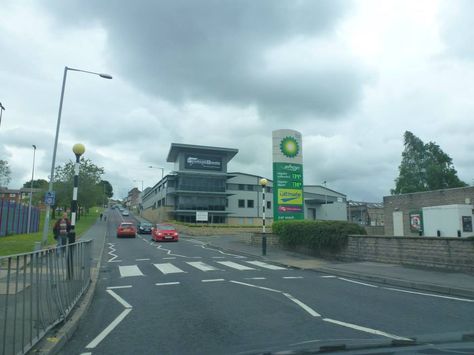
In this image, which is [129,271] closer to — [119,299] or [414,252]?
[119,299]

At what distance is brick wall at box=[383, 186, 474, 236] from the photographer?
86.0 ft

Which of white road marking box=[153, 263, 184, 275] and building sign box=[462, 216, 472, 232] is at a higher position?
building sign box=[462, 216, 472, 232]

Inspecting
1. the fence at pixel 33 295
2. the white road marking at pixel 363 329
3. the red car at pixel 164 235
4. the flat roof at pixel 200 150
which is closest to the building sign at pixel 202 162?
the flat roof at pixel 200 150

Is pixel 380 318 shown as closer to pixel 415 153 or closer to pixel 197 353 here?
pixel 197 353

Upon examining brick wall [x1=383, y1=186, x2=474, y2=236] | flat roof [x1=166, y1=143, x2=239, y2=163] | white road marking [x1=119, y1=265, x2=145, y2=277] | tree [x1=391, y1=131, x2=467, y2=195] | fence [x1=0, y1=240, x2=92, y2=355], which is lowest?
white road marking [x1=119, y1=265, x2=145, y2=277]

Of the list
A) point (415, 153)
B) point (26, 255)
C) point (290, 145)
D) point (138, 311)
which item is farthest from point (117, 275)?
point (415, 153)

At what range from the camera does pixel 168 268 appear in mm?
13719

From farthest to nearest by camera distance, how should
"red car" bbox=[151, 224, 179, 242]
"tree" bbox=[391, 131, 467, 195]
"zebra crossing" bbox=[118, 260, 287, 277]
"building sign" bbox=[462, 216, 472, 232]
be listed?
"tree" bbox=[391, 131, 467, 195], "red car" bbox=[151, 224, 179, 242], "building sign" bbox=[462, 216, 472, 232], "zebra crossing" bbox=[118, 260, 287, 277]

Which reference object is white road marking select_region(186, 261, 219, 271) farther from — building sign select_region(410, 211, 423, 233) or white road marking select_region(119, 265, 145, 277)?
building sign select_region(410, 211, 423, 233)

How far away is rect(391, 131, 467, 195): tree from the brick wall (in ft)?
77.8

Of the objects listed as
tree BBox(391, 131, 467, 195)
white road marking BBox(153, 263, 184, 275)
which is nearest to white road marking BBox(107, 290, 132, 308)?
white road marking BBox(153, 263, 184, 275)

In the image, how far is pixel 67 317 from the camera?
21.1 ft

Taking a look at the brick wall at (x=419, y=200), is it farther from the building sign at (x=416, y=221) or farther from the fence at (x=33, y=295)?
the fence at (x=33, y=295)

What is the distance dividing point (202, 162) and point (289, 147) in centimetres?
4045
